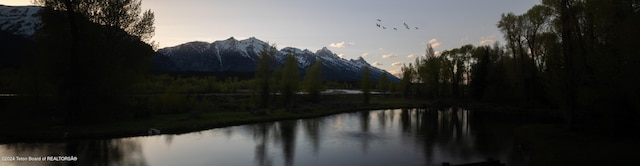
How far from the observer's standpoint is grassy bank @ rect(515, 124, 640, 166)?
65.3ft

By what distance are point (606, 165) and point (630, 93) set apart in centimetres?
638

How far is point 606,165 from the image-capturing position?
60.2 ft

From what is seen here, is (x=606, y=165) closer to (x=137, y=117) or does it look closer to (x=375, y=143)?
(x=375, y=143)

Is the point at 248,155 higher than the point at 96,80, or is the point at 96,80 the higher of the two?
the point at 96,80

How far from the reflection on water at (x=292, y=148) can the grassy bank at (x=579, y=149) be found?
190cm

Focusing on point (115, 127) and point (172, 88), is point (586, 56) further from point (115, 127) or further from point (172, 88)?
point (172, 88)

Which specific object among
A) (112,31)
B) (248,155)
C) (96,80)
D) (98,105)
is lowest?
(248,155)

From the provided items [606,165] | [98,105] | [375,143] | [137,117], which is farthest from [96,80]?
[606,165]

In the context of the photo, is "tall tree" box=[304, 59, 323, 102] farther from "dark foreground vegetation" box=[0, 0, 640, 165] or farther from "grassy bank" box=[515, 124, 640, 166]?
"grassy bank" box=[515, 124, 640, 166]

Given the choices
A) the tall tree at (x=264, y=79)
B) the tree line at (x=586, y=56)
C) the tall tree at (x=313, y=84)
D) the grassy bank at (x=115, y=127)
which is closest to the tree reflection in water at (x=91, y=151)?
the grassy bank at (x=115, y=127)

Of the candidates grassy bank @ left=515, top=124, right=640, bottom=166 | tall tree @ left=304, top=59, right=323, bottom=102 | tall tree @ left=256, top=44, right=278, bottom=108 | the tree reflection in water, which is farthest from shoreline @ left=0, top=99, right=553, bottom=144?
grassy bank @ left=515, top=124, right=640, bottom=166

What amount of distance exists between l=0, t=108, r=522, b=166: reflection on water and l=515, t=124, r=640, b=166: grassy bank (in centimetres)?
190

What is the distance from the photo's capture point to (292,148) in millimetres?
31250

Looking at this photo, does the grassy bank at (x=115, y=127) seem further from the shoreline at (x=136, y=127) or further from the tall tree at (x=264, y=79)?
the tall tree at (x=264, y=79)
